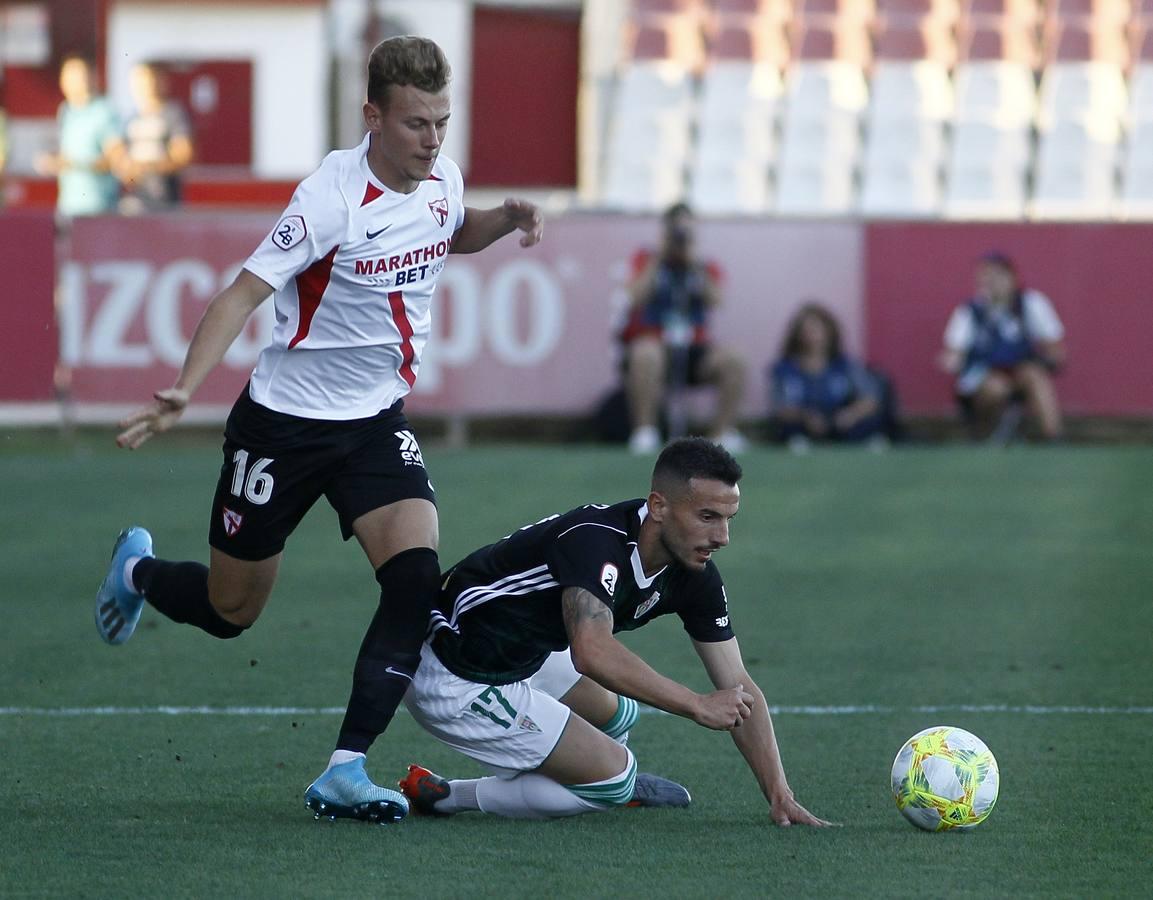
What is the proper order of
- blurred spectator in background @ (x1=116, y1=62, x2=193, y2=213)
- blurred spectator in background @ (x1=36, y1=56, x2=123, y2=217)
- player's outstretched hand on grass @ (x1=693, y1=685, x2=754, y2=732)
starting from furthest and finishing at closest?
blurred spectator in background @ (x1=116, y1=62, x2=193, y2=213), blurred spectator in background @ (x1=36, y1=56, x2=123, y2=217), player's outstretched hand on grass @ (x1=693, y1=685, x2=754, y2=732)

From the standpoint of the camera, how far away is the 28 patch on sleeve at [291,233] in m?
5.09

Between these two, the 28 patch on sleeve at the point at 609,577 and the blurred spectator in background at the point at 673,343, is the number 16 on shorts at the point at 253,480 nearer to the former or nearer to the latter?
the 28 patch on sleeve at the point at 609,577

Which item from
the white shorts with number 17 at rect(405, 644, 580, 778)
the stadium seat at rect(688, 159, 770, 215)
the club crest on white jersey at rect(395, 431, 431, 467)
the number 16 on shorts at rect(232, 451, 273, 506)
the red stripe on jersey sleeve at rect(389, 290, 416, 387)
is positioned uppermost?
the stadium seat at rect(688, 159, 770, 215)

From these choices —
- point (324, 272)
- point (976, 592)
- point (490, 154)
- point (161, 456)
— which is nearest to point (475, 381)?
point (161, 456)

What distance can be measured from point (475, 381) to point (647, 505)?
10.0 m

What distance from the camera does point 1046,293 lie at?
14781mm

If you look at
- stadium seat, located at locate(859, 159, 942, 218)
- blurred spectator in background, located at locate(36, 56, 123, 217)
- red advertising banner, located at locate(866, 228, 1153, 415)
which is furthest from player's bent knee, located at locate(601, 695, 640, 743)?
stadium seat, located at locate(859, 159, 942, 218)

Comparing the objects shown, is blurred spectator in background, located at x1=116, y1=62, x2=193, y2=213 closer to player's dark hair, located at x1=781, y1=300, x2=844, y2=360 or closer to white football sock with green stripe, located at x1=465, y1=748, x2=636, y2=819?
player's dark hair, located at x1=781, y1=300, x2=844, y2=360

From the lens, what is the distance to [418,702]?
16.8 ft

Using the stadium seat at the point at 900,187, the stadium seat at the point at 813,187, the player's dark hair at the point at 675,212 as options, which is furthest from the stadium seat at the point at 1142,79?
A: the player's dark hair at the point at 675,212

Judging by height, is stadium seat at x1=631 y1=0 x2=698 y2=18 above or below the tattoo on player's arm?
above

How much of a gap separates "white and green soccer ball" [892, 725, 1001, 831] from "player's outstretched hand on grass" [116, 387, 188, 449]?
6.24 ft

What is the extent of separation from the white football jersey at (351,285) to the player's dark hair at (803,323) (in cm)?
896

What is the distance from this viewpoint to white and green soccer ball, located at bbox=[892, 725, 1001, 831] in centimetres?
473
